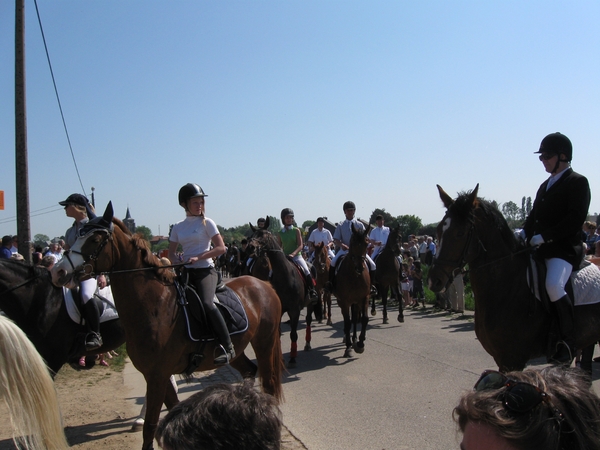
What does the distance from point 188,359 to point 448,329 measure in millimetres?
8066

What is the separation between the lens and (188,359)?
4.93 metres

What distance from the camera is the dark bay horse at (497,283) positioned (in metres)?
4.76

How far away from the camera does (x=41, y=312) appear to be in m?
5.48

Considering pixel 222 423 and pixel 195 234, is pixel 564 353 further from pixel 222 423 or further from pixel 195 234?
pixel 222 423

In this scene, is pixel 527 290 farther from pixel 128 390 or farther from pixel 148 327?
pixel 128 390

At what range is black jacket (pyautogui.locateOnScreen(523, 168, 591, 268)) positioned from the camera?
4.71m

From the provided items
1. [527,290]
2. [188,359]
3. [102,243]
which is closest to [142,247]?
[102,243]

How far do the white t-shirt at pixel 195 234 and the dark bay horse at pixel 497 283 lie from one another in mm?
2421

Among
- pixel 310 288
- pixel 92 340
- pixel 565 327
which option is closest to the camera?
pixel 565 327

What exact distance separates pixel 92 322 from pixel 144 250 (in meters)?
1.60

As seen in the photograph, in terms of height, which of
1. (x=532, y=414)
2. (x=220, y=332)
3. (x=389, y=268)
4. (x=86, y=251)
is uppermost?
(x=86, y=251)

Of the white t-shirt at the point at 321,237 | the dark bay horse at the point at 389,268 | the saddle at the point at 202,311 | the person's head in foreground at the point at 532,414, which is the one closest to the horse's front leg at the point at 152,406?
the saddle at the point at 202,311

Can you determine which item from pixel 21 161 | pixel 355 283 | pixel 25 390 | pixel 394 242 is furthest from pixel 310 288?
pixel 25 390

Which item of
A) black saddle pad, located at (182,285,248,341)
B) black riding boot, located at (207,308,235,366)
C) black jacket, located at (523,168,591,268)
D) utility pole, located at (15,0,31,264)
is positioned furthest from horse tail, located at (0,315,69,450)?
utility pole, located at (15,0,31,264)
